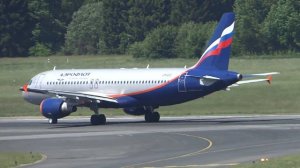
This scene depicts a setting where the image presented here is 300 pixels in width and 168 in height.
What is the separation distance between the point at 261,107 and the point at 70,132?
2644 centimetres

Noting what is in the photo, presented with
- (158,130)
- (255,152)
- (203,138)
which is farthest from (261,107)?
(255,152)

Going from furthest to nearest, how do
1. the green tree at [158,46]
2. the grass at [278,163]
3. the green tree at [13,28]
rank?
1. the green tree at [13,28]
2. the green tree at [158,46]
3. the grass at [278,163]

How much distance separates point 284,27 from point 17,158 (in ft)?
290

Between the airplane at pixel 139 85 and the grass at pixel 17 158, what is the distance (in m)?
19.5

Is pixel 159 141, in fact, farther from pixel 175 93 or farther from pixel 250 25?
pixel 250 25

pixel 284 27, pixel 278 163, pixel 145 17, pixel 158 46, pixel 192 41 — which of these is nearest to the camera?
pixel 278 163

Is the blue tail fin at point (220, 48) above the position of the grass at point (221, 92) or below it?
above

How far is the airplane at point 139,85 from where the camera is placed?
6512cm

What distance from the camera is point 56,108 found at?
67.4m

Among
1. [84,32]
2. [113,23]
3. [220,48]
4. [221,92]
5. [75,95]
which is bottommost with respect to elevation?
[221,92]

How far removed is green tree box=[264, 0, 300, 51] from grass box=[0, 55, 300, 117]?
17.0m

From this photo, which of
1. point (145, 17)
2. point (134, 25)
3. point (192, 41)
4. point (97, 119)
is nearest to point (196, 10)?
point (145, 17)

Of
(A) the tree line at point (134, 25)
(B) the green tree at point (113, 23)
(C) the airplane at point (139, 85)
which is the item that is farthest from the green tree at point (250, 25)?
(C) the airplane at point (139, 85)

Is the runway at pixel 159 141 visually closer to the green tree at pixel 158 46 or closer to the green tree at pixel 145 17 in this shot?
the green tree at pixel 158 46
